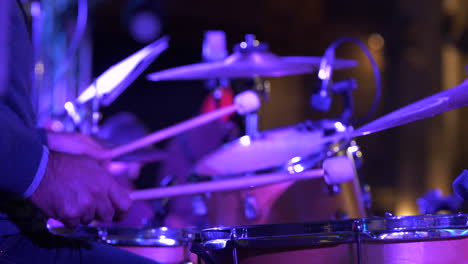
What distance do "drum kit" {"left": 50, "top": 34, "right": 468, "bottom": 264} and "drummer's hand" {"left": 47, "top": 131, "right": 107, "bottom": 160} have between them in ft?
0.22

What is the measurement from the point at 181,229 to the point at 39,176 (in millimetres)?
603

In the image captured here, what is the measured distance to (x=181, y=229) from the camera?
148 centimetres

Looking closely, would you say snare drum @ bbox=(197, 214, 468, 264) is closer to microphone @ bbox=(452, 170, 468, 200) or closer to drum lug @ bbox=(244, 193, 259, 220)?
microphone @ bbox=(452, 170, 468, 200)

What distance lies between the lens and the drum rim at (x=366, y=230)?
967mm

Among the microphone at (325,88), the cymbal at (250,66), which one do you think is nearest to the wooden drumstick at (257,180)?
the microphone at (325,88)

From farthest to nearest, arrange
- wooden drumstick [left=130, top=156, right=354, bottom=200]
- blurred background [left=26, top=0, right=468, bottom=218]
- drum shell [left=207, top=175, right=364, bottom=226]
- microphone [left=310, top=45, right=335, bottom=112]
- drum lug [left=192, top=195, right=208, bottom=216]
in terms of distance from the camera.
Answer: blurred background [left=26, top=0, right=468, bottom=218] → microphone [left=310, top=45, right=335, bottom=112] → drum lug [left=192, top=195, right=208, bottom=216] → drum shell [left=207, top=175, right=364, bottom=226] → wooden drumstick [left=130, top=156, right=354, bottom=200]

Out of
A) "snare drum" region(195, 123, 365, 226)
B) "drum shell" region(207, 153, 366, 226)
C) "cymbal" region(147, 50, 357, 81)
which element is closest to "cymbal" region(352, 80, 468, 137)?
"snare drum" region(195, 123, 365, 226)

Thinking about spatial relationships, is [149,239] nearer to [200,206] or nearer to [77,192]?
[200,206]

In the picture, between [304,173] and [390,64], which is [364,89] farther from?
[304,173]

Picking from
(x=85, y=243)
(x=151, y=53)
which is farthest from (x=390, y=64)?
(x=85, y=243)

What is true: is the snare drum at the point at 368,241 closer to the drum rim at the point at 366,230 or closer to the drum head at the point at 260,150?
the drum rim at the point at 366,230

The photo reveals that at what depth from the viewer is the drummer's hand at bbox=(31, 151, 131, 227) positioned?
0.93 metres

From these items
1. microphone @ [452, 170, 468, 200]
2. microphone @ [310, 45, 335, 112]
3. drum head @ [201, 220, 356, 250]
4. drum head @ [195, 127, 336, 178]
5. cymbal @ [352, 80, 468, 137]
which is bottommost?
drum head @ [201, 220, 356, 250]

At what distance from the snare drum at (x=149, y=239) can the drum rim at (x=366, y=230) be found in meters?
0.52
